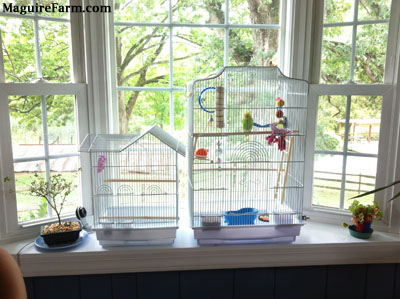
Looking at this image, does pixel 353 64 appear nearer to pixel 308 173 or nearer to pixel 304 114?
pixel 304 114

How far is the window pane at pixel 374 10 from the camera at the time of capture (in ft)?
5.07

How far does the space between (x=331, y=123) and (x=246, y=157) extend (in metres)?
0.54

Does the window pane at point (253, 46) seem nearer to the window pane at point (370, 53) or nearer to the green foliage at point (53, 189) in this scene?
the window pane at point (370, 53)

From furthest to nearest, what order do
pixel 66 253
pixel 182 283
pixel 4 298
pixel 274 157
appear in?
pixel 274 157, pixel 182 283, pixel 66 253, pixel 4 298

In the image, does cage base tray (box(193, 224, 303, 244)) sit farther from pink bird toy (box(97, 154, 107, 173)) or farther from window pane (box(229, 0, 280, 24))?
window pane (box(229, 0, 280, 24))

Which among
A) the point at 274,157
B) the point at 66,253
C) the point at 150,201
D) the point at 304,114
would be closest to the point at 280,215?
the point at 274,157

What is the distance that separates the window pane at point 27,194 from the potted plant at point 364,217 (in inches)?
59.9

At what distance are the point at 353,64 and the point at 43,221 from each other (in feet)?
5.68

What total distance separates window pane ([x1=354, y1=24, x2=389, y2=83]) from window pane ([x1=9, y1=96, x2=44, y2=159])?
62.0 inches

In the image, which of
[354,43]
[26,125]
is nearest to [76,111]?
[26,125]

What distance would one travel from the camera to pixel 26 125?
1545 mm

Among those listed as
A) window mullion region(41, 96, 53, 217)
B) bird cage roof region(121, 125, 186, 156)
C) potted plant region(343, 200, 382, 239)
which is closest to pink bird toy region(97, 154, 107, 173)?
bird cage roof region(121, 125, 186, 156)

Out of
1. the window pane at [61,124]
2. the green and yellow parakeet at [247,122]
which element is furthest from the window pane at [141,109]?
the green and yellow parakeet at [247,122]

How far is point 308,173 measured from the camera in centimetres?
174
